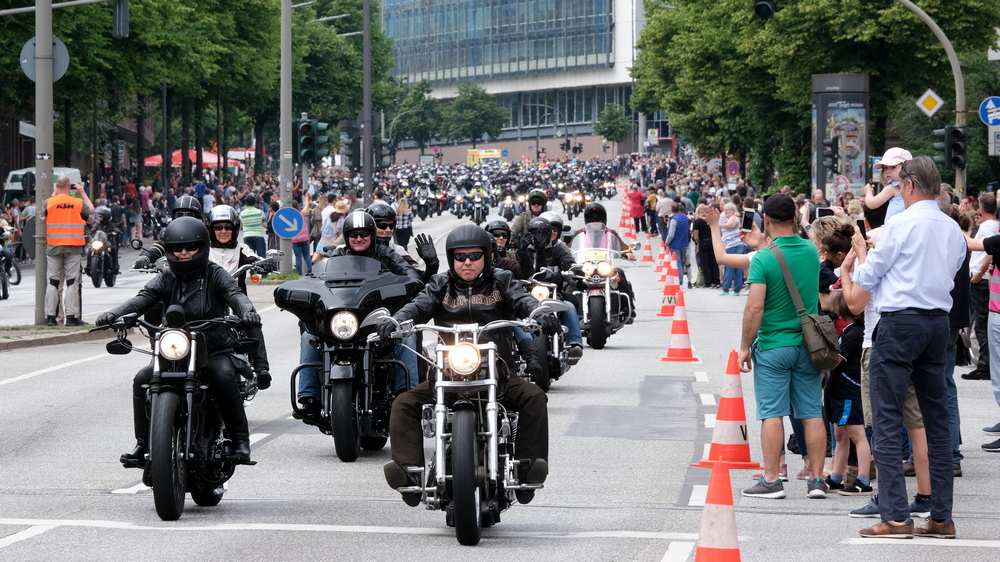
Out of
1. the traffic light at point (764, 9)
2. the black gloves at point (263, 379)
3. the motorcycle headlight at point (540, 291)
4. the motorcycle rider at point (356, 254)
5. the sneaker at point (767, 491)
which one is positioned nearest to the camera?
the sneaker at point (767, 491)

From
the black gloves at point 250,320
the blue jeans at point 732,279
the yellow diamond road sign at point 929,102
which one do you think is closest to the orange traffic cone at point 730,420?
the black gloves at point 250,320

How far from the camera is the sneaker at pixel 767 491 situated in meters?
8.97

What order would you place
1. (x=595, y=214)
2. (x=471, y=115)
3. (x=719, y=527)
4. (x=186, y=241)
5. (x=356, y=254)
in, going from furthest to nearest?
(x=471, y=115) < (x=595, y=214) < (x=356, y=254) < (x=186, y=241) < (x=719, y=527)

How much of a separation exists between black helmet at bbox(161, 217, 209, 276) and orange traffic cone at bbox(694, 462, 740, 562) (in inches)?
141

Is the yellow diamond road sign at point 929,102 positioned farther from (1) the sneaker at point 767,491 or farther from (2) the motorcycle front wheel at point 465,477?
(2) the motorcycle front wheel at point 465,477

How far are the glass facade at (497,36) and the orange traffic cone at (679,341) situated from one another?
139 m

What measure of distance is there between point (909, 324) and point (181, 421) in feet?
11.9

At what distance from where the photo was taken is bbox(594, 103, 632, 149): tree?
150 m

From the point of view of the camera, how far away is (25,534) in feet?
25.5

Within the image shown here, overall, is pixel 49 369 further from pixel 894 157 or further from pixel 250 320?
pixel 894 157

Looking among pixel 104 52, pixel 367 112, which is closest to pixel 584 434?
pixel 367 112

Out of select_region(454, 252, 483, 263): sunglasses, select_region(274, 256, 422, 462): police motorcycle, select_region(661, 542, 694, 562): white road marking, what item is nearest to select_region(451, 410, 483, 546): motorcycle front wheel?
select_region(661, 542, 694, 562): white road marking

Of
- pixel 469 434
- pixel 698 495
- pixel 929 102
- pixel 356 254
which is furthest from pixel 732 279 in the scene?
pixel 469 434

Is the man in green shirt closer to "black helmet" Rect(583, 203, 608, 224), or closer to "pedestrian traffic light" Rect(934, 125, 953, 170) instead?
"black helmet" Rect(583, 203, 608, 224)
